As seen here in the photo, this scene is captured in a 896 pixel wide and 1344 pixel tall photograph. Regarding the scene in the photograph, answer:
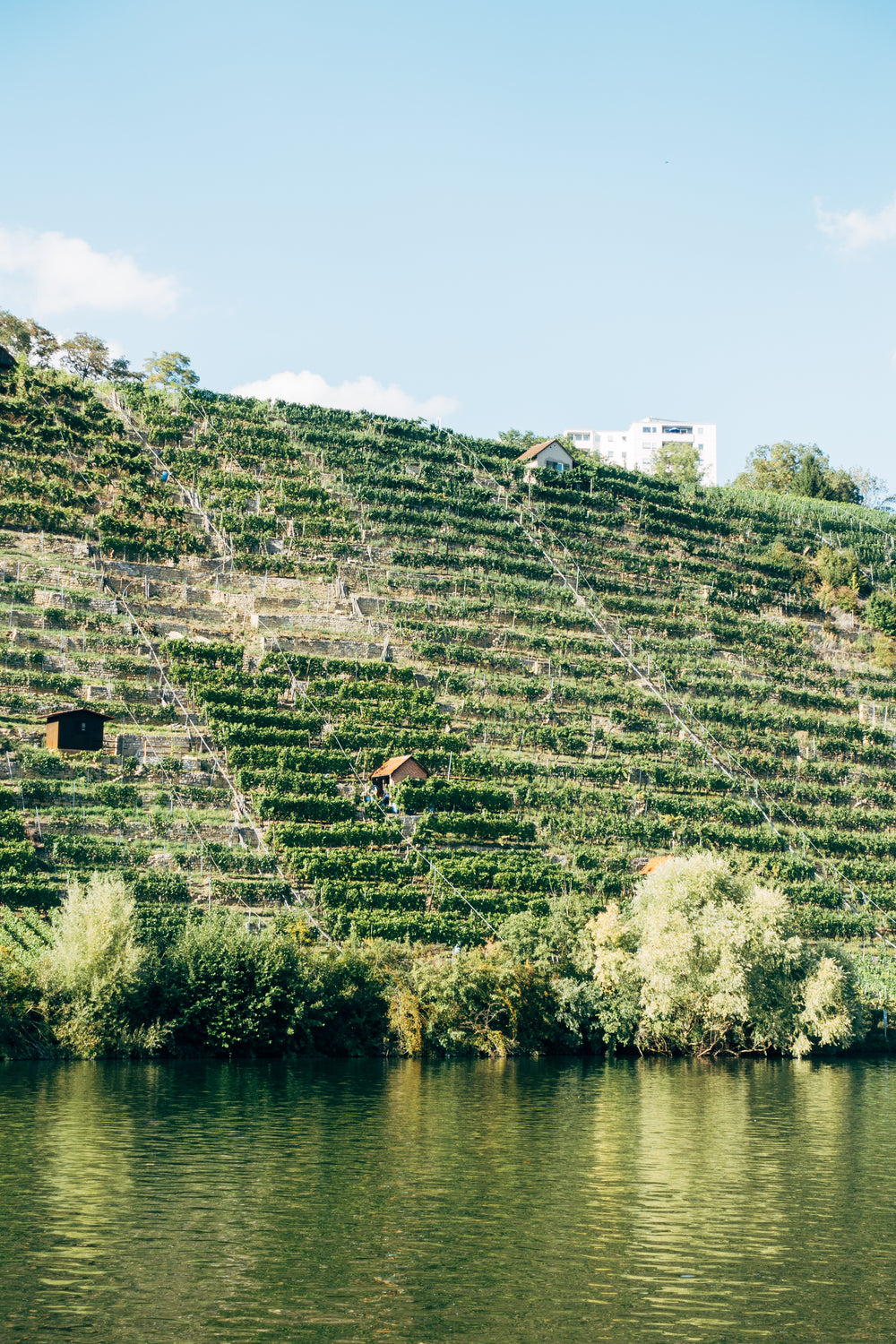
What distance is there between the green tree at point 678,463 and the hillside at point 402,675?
20876 mm

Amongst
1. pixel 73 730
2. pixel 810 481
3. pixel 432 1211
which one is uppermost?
pixel 810 481

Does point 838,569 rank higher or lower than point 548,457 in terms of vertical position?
lower

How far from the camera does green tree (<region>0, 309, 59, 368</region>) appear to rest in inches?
3716

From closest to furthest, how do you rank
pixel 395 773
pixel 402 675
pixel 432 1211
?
pixel 432 1211
pixel 395 773
pixel 402 675

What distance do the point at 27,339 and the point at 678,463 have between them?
58.2 metres

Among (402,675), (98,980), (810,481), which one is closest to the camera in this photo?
(98,980)

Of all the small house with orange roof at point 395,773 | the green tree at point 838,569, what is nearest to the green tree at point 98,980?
the small house with orange roof at point 395,773

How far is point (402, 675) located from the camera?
65.4 meters

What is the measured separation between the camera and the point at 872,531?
340ft

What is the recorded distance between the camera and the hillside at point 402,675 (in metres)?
51.9

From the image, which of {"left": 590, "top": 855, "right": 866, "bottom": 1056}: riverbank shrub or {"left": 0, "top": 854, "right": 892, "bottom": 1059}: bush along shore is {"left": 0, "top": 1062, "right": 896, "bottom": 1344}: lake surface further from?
{"left": 590, "top": 855, "right": 866, "bottom": 1056}: riverbank shrub

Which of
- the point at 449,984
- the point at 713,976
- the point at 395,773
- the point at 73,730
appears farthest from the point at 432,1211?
the point at 395,773

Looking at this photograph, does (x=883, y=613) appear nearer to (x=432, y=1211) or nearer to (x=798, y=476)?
(x=798, y=476)

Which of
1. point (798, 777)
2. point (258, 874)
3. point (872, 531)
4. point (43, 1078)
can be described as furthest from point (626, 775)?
point (872, 531)
